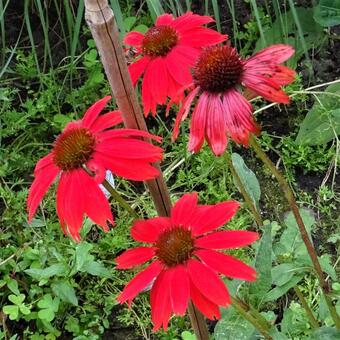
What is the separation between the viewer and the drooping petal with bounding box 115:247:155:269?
28.7 inches

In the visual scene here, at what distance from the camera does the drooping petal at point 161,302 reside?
69 cm

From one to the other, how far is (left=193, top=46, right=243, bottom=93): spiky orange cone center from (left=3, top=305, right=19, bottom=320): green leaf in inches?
30.3

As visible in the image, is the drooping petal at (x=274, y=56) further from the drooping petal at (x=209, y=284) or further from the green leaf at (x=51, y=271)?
the green leaf at (x=51, y=271)

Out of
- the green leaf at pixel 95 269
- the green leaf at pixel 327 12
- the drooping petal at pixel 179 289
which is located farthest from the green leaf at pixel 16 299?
the green leaf at pixel 327 12

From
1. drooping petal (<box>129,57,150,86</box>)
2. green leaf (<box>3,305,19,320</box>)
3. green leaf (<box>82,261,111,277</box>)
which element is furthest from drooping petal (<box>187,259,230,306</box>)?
green leaf (<box>3,305,19,320</box>)

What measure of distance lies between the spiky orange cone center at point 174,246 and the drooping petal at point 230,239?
0.02 m

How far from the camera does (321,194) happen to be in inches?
61.1

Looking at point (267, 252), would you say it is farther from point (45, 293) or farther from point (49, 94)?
point (49, 94)

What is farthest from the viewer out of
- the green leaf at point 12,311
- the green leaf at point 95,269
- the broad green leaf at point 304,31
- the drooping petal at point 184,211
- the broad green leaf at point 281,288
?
the broad green leaf at point 304,31

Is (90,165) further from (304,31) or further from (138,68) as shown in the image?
(304,31)

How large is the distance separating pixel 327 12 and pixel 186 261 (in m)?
1.07

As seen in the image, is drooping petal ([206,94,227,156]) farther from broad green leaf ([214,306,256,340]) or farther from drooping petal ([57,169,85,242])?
broad green leaf ([214,306,256,340])

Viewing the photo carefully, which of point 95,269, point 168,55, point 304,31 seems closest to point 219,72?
point 168,55

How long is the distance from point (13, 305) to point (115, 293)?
190 mm
